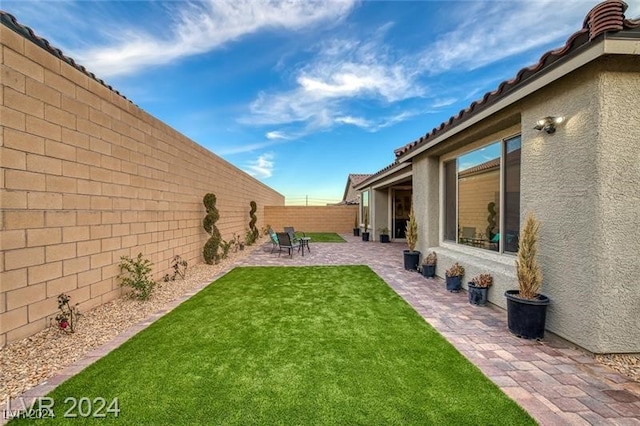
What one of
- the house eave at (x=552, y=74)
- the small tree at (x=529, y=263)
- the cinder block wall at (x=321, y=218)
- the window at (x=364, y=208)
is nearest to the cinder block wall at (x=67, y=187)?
the small tree at (x=529, y=263)

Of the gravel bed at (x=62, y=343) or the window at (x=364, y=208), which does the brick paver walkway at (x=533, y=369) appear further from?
the window at (x=364, y=208)

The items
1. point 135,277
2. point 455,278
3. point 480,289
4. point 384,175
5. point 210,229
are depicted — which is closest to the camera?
point 480,289

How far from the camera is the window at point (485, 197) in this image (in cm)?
512

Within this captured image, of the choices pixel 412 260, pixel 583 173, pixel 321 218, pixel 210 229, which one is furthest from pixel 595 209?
pixel 321 218

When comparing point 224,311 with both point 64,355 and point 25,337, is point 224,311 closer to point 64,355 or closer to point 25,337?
point 64,355

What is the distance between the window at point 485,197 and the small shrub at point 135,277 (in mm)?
6868

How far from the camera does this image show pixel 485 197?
5.97 meters

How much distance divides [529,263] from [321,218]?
1972 cm

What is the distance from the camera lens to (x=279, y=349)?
142 inches

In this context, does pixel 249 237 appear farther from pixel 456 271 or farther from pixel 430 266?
pixel 456 271

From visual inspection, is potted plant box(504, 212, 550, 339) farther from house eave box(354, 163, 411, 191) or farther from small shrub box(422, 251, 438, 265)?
house eave box(354, 163, 411, 191)

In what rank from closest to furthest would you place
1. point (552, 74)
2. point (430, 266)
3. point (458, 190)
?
point (552, 74)
point (458, 190)
point (430, 266)

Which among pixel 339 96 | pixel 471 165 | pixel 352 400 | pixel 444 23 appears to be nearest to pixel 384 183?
pixel 339 96

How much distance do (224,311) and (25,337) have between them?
8.17ft
